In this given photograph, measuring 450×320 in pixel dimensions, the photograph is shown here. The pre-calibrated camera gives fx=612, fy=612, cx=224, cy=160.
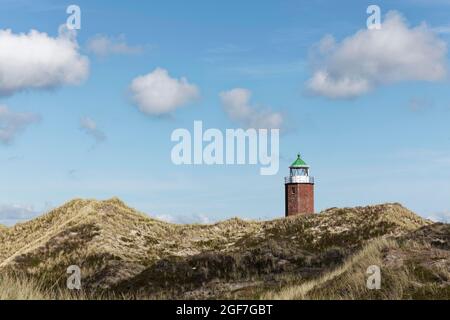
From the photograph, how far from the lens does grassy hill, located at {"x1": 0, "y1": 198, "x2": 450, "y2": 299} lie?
19.8 meters

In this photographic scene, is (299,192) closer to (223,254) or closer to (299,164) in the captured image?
(299,164)

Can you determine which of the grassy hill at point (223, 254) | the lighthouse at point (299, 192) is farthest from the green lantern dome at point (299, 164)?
the grassy hill at point (223, 254)

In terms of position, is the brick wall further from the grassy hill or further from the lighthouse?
the grassy hill

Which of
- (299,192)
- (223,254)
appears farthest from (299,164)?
(223,254)

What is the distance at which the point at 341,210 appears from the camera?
60031 millimetres

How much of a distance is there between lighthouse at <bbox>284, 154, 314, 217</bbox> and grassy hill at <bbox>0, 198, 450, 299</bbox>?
2253cm

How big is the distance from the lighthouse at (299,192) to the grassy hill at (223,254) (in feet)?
73.9

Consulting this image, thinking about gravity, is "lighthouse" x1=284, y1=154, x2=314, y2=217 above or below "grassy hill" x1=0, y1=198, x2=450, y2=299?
above

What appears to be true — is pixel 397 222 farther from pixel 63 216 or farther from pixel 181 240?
pixel 63 216

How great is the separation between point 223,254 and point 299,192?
49132 millimetres

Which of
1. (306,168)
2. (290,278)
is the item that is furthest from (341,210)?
(290,278)

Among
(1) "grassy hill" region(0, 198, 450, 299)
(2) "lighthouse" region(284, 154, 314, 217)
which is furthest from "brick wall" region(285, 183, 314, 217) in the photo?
(1) "grassy hill" region(0, 198, 450, 299)
